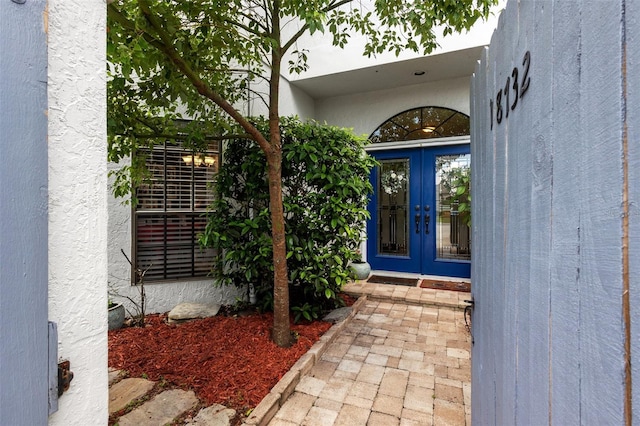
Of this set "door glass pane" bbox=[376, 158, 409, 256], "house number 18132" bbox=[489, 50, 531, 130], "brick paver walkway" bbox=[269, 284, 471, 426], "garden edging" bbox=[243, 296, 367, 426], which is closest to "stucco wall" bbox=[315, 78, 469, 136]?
"door glass pane" bbox=[376, 158, 409, 256]

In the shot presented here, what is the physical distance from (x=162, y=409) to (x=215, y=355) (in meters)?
0.63

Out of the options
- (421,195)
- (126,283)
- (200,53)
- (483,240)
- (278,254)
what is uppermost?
(200,53)

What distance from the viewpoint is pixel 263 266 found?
10.8 ft

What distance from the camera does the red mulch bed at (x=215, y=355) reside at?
2.10 m

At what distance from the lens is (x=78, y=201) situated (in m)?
0.72

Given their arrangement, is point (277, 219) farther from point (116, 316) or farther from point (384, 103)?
point (384, 103)

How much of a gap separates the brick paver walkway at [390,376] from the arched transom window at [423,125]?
2.82m

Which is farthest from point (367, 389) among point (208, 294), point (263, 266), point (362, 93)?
point (362, 93)

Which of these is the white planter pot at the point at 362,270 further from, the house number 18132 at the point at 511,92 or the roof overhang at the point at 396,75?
the house number 18132 at the point at 511,92

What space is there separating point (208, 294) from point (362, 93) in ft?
13.6

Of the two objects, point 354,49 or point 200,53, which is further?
point 354,49

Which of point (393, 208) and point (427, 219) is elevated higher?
point (393, 208)

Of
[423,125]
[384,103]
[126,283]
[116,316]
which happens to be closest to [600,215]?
[116,316]

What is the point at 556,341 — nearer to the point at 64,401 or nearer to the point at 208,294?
the point at 64,401
